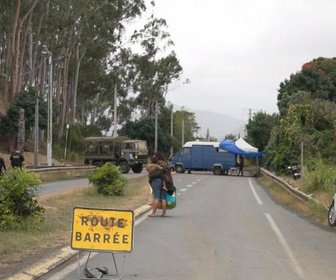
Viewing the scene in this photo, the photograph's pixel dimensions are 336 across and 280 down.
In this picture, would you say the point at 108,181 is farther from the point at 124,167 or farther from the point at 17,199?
the point at 124,167

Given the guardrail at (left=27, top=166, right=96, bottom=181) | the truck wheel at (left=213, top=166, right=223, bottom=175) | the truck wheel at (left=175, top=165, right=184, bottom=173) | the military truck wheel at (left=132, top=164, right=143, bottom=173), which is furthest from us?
the truck wheel at (left=175, top=165, right=184, bottom=173)

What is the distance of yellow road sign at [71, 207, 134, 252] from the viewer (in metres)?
8.80

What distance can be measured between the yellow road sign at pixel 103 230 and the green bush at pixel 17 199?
365 centimetres

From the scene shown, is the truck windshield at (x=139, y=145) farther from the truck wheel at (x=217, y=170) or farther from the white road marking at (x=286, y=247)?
the white road marking at (x=286, y=247)

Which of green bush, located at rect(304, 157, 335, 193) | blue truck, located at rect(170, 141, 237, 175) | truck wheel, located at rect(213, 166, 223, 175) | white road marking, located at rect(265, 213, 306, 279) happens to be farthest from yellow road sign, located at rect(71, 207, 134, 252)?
truck wheel, located at rect(213, 166, 223, 175)

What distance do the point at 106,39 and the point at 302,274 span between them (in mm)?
51252

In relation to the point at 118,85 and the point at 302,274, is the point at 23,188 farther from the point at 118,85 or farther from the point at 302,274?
the point at 118,85

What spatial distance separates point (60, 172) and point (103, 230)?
101ft

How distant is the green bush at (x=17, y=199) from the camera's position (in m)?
12.2

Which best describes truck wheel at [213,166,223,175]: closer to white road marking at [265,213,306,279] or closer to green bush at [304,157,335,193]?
green bush at [304,157,335,193]

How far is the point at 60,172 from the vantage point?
3912 centimetres

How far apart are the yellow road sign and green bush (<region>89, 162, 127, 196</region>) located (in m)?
13.8

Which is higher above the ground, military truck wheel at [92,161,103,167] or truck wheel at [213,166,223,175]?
military truck wheel at [92,161,103,167]

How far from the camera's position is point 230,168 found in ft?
175
